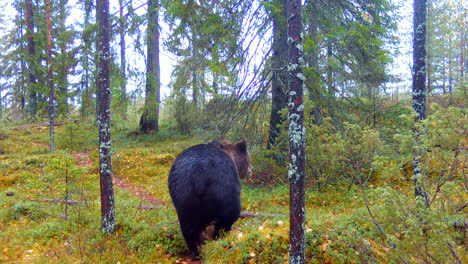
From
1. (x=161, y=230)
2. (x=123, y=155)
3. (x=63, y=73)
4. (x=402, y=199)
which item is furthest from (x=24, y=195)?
(x=402, y=199)

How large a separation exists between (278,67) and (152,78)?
10258mm

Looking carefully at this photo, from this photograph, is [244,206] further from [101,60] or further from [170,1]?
[170,1]

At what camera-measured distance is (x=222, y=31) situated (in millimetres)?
9414

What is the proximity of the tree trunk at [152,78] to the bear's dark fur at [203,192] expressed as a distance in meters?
10.9

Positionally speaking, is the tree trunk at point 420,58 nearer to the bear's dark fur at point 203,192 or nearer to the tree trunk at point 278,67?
the tree trunk at point 278,67

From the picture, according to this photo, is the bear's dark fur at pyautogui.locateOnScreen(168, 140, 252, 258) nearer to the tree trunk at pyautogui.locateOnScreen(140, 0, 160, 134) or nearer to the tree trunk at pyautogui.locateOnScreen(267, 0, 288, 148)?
the tree trunk at pyautogui.locateOnScreen(267, 0, 288, 148)

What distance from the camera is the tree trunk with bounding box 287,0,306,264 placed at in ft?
14.6

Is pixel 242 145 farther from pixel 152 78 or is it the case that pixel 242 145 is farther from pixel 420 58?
pixel 152 78

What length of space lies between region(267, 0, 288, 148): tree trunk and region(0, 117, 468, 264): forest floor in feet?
5.19

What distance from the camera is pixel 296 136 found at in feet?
14.6

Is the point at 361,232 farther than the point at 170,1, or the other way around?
the point at 170,1

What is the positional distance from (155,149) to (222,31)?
9070 millimetres

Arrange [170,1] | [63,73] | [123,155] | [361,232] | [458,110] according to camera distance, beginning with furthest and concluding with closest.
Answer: [63,73], [123,155], [170,1], [361,232], [458,110]

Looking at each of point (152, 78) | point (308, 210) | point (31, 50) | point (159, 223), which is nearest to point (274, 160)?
point (308, 210)
